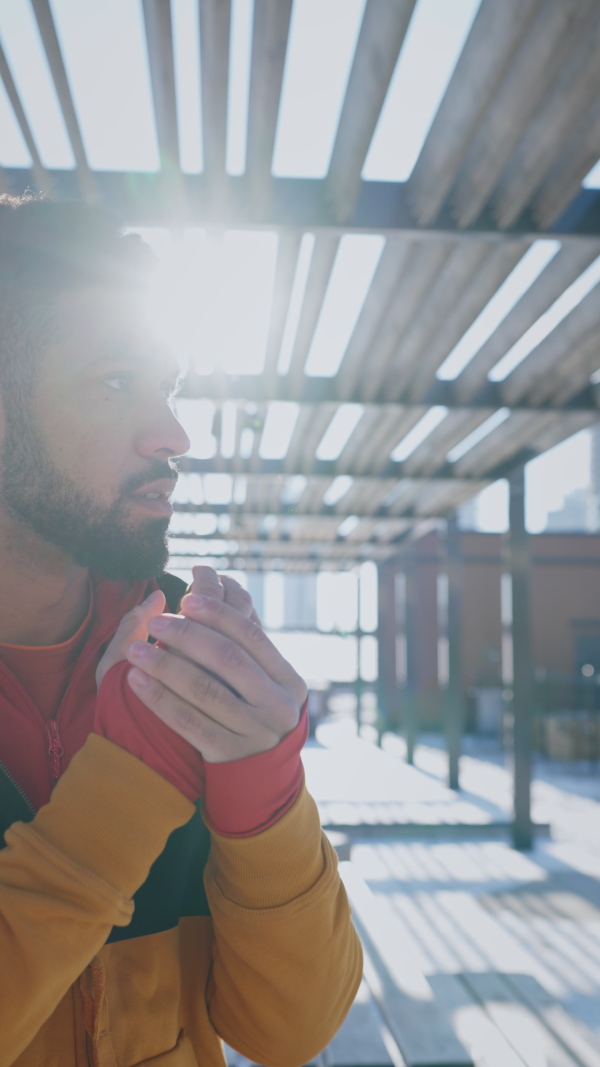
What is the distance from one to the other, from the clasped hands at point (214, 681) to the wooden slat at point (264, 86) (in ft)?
6.50

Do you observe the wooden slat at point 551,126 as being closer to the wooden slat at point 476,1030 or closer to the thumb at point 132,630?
the thumb at point 132,630

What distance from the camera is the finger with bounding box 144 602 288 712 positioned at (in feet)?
2.97

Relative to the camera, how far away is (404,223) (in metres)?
3.16

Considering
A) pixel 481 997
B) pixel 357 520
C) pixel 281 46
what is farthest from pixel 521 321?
pixel 357 520

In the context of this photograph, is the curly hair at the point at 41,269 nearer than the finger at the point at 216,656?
No

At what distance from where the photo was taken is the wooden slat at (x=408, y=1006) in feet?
8.80

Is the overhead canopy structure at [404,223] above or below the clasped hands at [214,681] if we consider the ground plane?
above

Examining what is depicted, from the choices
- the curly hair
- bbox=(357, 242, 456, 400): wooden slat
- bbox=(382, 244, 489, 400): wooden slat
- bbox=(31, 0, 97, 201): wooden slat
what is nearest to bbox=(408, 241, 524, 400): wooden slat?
bbox=(382, 244, 489, 400): wooden slat

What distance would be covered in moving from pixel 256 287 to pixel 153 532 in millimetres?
2597

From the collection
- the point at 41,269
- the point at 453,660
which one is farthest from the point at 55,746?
the point at 453,660

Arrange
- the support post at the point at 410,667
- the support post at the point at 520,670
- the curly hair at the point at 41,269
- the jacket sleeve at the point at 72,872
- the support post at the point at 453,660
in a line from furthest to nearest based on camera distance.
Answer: the support post at the point at 410,667 → the support post at the point at 453,660 → the support post at the point at 520,670 → the curly hair at the point at 41,269 → the jacket sleeve at the point at 72,872

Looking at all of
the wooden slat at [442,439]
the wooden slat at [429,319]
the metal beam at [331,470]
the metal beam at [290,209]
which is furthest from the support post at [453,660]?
the metal beam at [290,209]

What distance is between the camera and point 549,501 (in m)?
107

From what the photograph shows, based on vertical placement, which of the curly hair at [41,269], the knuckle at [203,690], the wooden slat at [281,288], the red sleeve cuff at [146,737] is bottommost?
the red sleeve cuff at [146,737]
